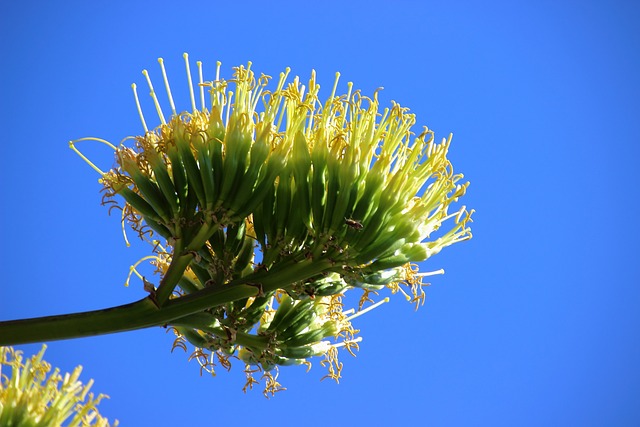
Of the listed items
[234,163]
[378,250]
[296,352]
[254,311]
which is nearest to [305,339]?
[296,352]

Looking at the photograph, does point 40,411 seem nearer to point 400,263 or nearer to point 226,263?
point 226,263

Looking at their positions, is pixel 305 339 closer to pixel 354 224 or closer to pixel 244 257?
pixel 244 257

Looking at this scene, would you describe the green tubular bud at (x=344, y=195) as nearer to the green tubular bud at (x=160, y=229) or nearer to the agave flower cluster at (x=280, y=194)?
the agave flower cluster at (x=280, y=194)

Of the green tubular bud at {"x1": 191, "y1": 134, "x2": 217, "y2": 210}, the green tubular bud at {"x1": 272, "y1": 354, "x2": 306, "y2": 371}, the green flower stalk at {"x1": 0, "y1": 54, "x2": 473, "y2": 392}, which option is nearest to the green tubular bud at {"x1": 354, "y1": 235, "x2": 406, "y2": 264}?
the green flower stalk at {"x1": 0, "y1": 54, "x2": 473, "y2": 392}

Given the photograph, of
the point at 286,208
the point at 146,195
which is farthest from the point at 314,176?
the point at 146,195

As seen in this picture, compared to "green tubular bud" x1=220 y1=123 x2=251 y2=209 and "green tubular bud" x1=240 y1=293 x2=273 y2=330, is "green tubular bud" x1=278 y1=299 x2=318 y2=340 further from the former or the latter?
"green tubular bud" x1=220 y1=123 x2=251 y2=209

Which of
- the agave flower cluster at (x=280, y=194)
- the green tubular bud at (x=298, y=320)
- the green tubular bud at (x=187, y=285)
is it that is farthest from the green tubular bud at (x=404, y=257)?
the green tubular bud at (x=187, y=285)
